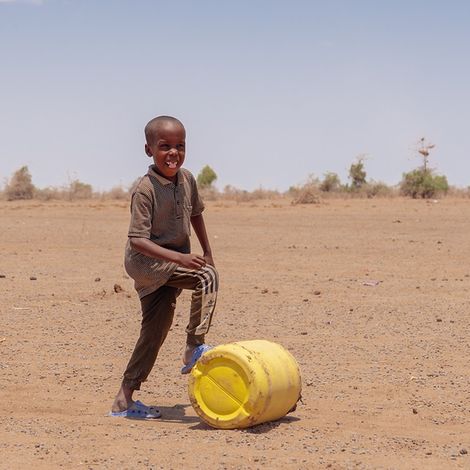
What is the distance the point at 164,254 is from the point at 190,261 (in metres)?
0.15

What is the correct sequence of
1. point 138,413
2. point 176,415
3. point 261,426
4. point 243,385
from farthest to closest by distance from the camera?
point 176,415
point 138,413
point 261,426
point 243,385

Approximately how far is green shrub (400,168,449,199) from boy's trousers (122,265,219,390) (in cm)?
2407

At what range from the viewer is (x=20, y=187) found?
31.8m

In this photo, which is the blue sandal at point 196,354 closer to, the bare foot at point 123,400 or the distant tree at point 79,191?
the bare foot at point 123,400

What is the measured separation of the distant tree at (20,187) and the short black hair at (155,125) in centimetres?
2557

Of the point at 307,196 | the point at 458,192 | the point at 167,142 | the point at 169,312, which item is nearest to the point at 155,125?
the point at 167,142

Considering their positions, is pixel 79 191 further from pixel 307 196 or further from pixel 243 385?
pixel 243 385

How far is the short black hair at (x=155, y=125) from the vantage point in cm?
609

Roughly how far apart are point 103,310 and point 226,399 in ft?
15.6

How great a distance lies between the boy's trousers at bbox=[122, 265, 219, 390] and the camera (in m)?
6.06

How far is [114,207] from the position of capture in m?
26.6

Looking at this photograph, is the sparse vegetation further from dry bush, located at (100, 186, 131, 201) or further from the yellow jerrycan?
the yellow jerrycan

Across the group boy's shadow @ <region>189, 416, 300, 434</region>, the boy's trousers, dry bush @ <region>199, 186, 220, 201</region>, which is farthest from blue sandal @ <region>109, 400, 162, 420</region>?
dry bush @ <region>199, 186, 220, 201</region>

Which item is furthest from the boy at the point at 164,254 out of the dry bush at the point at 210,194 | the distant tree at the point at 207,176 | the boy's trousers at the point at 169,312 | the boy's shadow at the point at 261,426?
the distant tree at the point at 207,176
